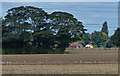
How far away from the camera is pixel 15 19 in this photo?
98.6 meters

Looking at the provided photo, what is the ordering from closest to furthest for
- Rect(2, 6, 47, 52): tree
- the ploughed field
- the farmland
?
the farmland < the ploughed field < Rect(2, 6, 47, 52): tree

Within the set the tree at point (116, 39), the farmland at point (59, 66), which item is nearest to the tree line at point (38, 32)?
the tree at point (116, 39)

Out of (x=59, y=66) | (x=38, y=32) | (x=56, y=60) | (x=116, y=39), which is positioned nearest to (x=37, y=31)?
(x=38, y=32)

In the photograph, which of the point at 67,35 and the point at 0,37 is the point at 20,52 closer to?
the point at 0,37

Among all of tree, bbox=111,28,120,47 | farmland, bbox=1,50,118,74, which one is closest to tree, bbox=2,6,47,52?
tree, bbox=111,28,120,47

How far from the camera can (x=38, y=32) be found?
97.8 meters

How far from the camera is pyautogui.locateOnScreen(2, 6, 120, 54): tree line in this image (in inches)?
3765

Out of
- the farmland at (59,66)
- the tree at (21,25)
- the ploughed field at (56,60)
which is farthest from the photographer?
the tree at (21,25)

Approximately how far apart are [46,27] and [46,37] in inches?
164

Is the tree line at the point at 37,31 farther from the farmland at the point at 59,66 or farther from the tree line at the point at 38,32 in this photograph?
the farmland at the point at 59,66

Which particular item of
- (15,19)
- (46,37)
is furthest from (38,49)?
(15,19)

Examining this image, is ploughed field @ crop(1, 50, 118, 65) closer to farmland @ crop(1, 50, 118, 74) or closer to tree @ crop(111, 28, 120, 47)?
farmland @ crop(1, 50, 118, 74)

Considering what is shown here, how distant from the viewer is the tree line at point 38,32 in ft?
314

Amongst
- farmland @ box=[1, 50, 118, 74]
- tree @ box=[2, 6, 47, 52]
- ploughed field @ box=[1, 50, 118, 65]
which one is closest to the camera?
farmland @ box=[1, 50, 118, 74]
